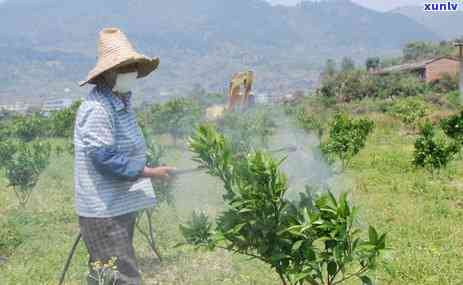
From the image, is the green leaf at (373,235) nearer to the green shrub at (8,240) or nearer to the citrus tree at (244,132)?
the citrus tree at (244,132)

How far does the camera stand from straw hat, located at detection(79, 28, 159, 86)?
11.0 ft

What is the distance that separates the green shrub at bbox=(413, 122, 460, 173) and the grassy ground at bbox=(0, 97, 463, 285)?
29cm

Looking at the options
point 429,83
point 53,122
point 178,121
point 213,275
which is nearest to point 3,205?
point 213,275

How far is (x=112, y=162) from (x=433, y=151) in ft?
29.7

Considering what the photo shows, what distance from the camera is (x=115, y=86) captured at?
3436 millimetres

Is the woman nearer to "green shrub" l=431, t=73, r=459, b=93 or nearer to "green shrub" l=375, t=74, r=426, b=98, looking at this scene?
"green shrub" l=375, t=74, r=426, b=98

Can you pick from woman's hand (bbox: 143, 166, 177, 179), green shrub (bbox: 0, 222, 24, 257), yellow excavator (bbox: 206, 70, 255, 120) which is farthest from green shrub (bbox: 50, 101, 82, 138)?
woman's hand (bbox: 143, 166, 177, 179)

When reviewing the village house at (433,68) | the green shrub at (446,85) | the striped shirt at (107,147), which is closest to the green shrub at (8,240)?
the striped shirt at (107,147)

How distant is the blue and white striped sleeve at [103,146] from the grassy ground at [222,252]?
58 cm

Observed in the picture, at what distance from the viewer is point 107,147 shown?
10.6 feet

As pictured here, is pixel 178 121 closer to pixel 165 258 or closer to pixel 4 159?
pixel 4 159

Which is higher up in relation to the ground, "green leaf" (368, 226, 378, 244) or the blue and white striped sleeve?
the blue and white striped sleeve

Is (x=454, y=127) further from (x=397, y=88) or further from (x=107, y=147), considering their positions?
(x=397, y=88)

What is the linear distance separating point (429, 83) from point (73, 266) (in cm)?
4523
